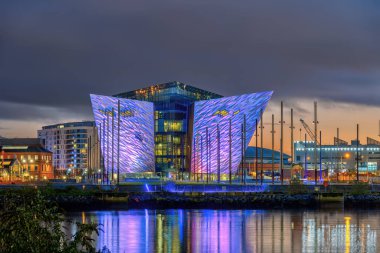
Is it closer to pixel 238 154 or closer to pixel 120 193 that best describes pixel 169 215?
pixel 120 193

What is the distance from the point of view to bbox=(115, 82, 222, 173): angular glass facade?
144 metres

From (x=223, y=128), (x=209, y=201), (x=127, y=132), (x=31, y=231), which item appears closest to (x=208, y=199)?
(x=209, y=201)

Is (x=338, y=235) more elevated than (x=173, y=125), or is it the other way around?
(x=173, y=125)

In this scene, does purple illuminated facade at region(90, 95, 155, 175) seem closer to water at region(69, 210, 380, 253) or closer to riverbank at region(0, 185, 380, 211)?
riverbank at region(0, 185, 380, 211)

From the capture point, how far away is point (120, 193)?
87875 millimetres

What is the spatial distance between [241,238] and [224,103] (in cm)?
7784

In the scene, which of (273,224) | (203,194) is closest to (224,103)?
(203,194)

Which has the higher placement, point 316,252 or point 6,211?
point 6,211

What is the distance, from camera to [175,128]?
474 feet

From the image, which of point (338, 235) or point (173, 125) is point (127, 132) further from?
point (338, 235)

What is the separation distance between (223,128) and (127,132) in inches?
702

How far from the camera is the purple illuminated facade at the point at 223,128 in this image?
407 ft

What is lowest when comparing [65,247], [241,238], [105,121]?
[241,238]

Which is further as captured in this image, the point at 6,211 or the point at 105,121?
the point at 105,121
